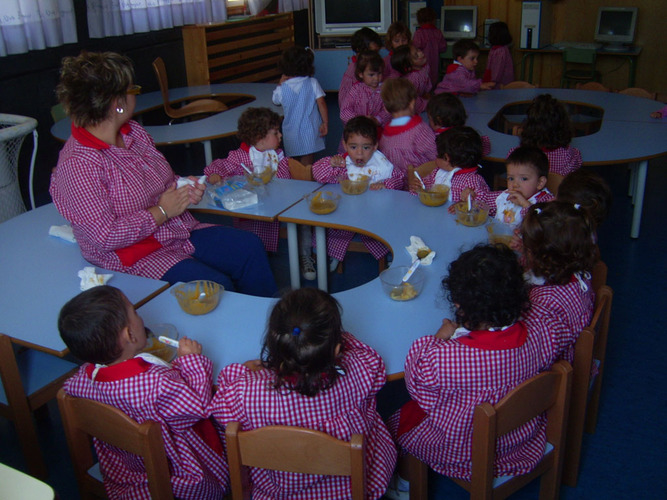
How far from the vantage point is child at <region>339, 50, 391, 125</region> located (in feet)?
14.8

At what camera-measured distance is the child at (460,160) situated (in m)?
2.98

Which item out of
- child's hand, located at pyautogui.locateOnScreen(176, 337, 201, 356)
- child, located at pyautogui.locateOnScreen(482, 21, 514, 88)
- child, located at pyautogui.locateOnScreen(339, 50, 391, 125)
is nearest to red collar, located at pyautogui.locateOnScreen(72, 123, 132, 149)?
child's hand, located at pyautogui.locateOnScreen(176, 337, 201, 356)

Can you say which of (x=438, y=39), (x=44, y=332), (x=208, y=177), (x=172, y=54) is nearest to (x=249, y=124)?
(x=208, y=177)

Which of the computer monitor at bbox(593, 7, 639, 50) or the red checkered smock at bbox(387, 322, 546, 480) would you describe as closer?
the red checkered smock at bbox(387, 322, 546, 480)

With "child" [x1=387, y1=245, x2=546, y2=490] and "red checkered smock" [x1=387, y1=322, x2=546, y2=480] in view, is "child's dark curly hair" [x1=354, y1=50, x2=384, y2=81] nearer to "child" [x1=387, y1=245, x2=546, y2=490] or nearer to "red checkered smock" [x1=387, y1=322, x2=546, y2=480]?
"child" [x1=387, y1=245, x2=546, y2=490]

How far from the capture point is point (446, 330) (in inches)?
72.7

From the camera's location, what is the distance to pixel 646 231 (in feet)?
13.4

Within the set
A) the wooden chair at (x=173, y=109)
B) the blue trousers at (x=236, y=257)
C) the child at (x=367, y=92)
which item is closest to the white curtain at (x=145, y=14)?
the wooden chair at (x=173, y=109)

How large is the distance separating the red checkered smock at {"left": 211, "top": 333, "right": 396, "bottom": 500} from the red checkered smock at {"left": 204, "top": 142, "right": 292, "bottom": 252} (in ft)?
6.16

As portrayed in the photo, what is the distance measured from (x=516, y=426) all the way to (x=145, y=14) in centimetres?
562

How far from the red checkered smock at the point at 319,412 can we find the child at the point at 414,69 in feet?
11.2

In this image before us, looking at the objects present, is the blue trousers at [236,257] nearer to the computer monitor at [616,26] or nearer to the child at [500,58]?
the child at [500,58]

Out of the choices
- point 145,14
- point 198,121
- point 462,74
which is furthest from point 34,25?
point 462,74

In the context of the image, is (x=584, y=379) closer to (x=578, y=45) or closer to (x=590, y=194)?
(x=590, y=194)
